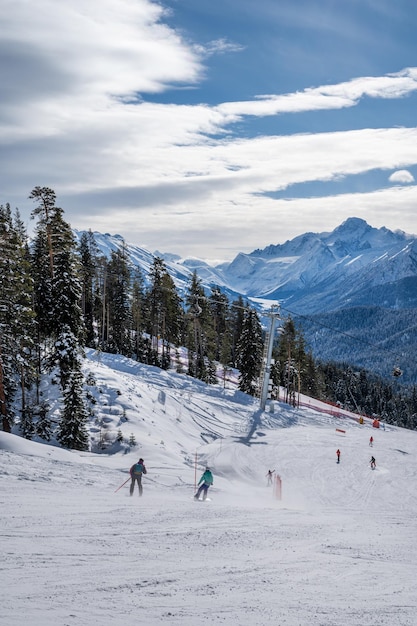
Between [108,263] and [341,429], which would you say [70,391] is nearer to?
[341,429]

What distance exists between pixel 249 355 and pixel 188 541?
50.7 meters

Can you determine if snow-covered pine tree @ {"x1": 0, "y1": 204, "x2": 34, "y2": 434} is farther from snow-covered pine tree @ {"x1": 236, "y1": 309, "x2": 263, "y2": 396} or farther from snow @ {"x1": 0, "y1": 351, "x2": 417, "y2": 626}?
snow-covered pine tree @ {"x1": 236, "y1": 309, "x2": 263, "y2": 396}

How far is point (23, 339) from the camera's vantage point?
96.8 feet

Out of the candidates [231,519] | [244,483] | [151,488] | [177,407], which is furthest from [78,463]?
[177,407]

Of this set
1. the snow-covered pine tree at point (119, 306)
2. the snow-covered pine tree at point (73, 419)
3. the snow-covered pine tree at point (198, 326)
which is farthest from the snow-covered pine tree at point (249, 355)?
the snow-covered pine tree at point (73, 419)

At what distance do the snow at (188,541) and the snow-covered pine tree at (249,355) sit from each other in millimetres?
28423

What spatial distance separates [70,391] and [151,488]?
941cm

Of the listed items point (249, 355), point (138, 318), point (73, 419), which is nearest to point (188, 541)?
point (73, 419)

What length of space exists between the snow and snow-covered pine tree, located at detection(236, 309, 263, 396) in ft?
93.2

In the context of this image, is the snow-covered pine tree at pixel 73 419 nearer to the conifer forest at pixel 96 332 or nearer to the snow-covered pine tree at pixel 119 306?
the conifer forest at pixel 96 332

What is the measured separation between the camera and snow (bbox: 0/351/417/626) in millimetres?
10102

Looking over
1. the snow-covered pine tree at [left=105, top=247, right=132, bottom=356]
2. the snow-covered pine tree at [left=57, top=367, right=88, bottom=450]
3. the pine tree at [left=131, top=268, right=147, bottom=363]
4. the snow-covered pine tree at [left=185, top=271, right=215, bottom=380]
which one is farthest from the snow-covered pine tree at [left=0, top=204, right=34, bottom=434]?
the pine tree at [left=131, top=268, right=147, bottom=363]

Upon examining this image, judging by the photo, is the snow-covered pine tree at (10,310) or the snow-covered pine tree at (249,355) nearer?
the snow-covered pine tree at (10,310)

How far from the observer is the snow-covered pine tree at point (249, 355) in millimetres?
65375
